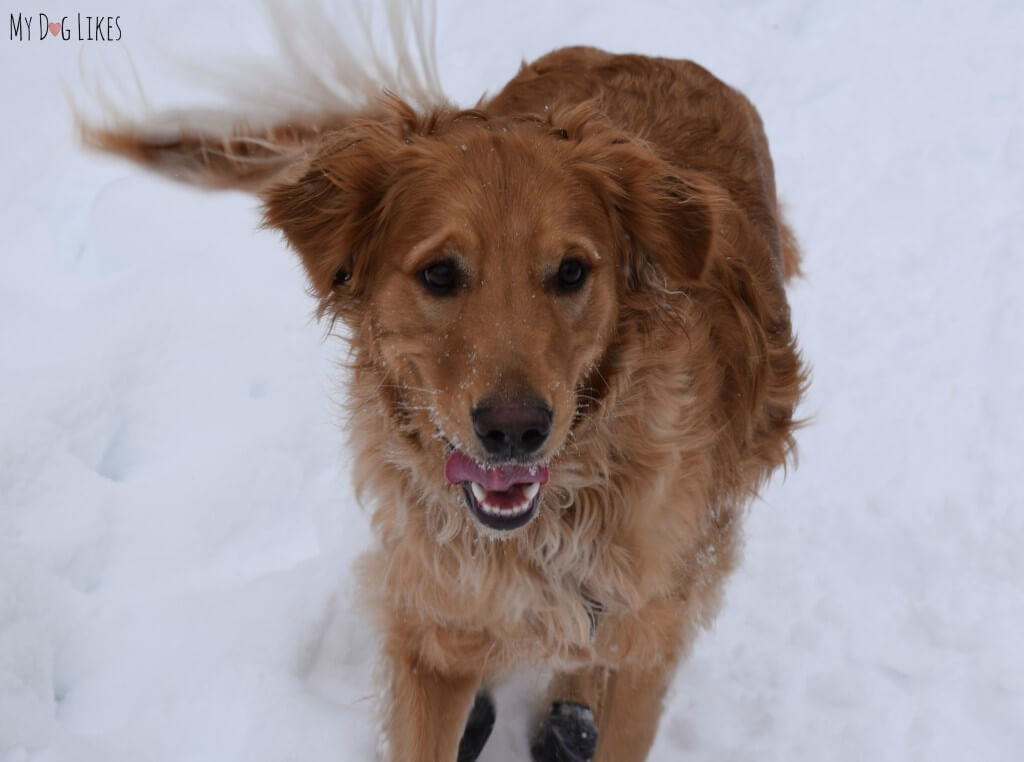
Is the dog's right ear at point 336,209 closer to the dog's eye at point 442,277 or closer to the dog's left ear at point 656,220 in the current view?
the dog's eye at point 442,277

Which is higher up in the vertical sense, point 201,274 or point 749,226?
point 749,226

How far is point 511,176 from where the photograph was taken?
2.59m

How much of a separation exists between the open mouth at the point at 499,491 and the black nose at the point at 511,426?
158mm

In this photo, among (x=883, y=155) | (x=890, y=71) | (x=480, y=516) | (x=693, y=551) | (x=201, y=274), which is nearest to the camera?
(x=480, y=516)

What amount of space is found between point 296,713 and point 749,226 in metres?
2.08

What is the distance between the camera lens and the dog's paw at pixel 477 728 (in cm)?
349

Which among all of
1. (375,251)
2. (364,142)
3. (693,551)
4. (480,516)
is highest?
(364,142)

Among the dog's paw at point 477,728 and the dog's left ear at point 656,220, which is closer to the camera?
the dog's left ear at point 656,220

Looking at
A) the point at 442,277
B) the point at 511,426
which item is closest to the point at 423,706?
the point at 511,426

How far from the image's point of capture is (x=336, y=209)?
274 centimetres

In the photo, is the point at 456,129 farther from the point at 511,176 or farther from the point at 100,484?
the point at 100,484

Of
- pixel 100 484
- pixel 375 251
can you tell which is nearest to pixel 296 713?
pixel 100 484

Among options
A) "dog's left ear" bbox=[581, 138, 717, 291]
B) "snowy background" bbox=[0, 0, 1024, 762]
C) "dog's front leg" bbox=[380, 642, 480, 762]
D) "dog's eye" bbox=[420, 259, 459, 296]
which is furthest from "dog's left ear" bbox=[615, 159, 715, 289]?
"snowy background" bbox=[0, 0, 1024, 762]

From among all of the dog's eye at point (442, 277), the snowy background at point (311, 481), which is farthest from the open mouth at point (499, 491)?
the snowy background at point (311, 481)
